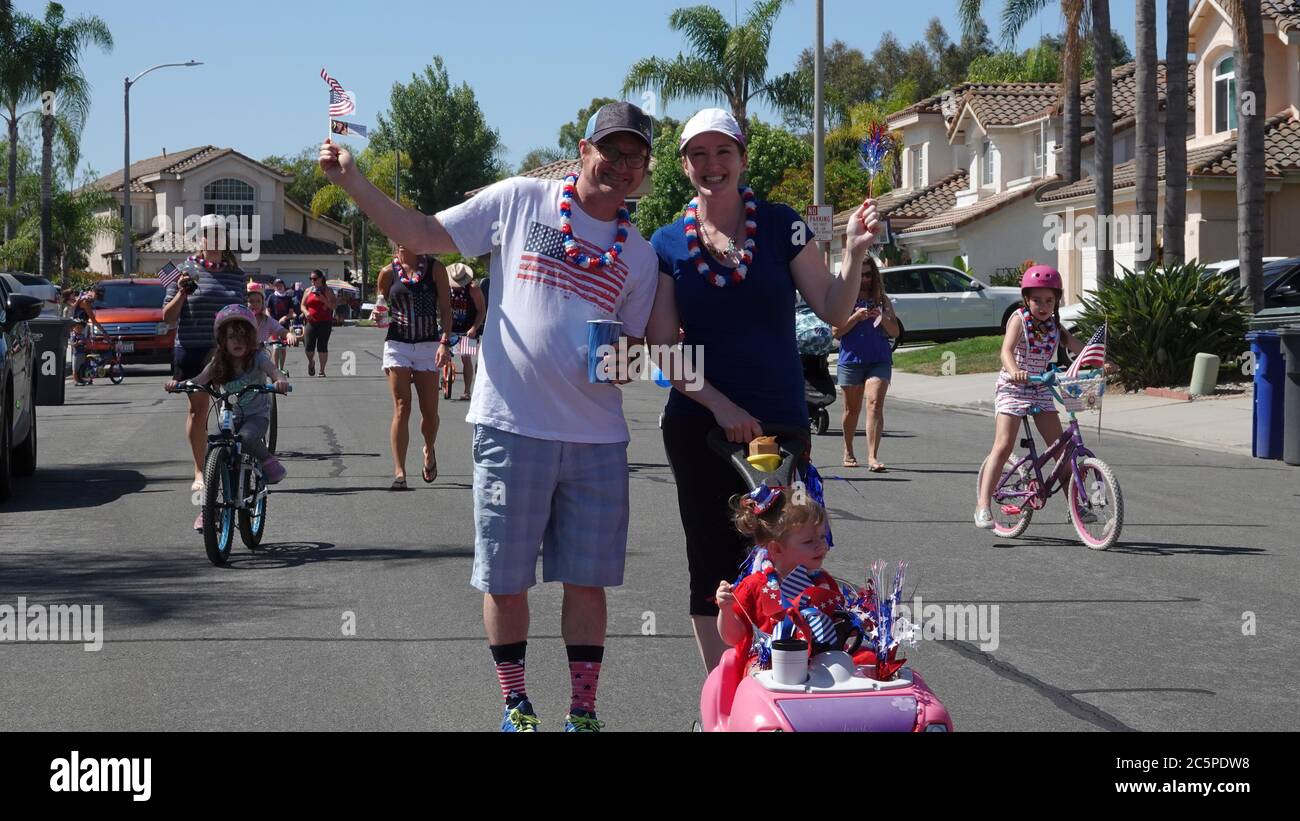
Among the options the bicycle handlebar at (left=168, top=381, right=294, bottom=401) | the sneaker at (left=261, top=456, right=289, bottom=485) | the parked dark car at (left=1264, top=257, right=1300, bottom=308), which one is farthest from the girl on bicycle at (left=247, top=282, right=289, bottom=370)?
the parked dark car at (left=1264, top=257, right=1300, bottom=308)

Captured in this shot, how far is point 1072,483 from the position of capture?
9.84m

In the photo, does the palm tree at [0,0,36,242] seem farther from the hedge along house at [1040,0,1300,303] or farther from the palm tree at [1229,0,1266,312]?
the palm tree at [1229,0,1266,312]

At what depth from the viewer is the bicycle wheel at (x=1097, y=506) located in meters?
9.47

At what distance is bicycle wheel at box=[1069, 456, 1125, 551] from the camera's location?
9469 mm

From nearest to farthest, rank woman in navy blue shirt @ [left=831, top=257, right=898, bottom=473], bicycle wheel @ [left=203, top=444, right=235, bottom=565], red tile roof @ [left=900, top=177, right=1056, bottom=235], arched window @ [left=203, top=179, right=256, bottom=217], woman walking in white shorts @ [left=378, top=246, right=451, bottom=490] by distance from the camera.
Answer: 1. bicycle wheel @ [left=203, top=444, right=235, bottom=565]
2. woman walking in white shorts @ [left=378, top=246, right=451, bottom=490]
3. woman in navy blue shirt @ [left=831, top=257, right=898, bottom=473]
4. red tile roof @ [left=900, top=177, right=1056, bottom=235]
5. arched window @ [left=203, top=179, right=256, bottom=217]

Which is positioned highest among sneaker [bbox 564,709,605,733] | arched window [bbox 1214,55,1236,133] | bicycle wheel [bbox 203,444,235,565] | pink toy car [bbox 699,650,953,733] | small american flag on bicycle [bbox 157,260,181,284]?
arched window [bbox 1214,55,1236,133]

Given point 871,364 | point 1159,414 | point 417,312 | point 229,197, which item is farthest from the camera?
point 229,197

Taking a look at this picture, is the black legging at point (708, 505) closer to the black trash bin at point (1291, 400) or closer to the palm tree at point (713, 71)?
the black trash bin at point (1291, 400)

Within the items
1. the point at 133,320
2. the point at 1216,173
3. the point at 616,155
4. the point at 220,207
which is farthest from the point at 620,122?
the point at 220,207

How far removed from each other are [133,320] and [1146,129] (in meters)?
17.9

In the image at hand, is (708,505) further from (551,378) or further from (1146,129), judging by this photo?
(1146,129)

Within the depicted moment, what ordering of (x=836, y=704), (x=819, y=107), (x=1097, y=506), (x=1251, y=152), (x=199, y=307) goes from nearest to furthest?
1. (x=836, y=704)
2. (x=1097, y=506)
3. (x=199, y=307)
4. (x=1251, y=152)
5. (x=819, y=107)

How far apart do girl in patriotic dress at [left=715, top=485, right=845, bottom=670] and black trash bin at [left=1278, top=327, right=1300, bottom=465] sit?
11313mm

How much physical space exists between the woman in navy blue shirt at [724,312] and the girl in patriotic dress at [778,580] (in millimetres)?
449
